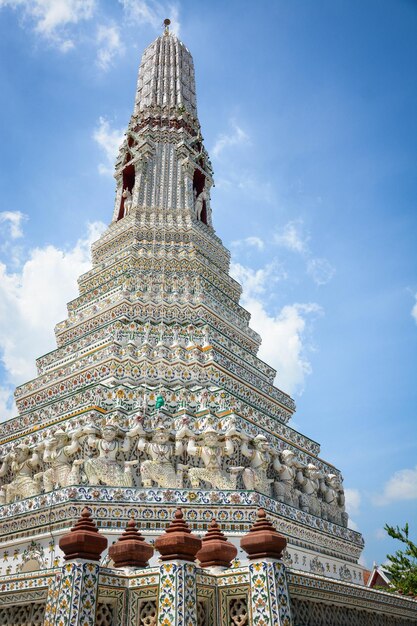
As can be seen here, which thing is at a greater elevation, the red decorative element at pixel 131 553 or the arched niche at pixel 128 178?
the arched niche at pixel 128 178

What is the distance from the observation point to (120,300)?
1783cm

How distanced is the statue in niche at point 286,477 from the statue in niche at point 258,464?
31 cm

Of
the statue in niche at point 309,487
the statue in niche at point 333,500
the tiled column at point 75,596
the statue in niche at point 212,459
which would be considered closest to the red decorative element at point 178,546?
the tiled column at point 75,596

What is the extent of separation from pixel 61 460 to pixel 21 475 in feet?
5.73

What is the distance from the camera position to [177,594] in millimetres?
5730

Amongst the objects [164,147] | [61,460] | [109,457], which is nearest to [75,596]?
[109,457]

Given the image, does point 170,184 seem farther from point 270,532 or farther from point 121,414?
point 270,532

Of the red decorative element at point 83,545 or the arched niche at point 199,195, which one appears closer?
the red decorative element at point 83,545

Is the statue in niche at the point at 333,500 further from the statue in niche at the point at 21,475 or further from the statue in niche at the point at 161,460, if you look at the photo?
the statue in niche at the point at 21,475

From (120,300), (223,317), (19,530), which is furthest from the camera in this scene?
(223,317)

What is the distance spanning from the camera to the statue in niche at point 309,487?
1473cm

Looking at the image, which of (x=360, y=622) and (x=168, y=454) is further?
(x=168, y=454)

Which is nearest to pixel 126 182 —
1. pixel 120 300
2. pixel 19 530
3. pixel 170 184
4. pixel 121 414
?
pixel 170 184

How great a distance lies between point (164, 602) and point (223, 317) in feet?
45.0
